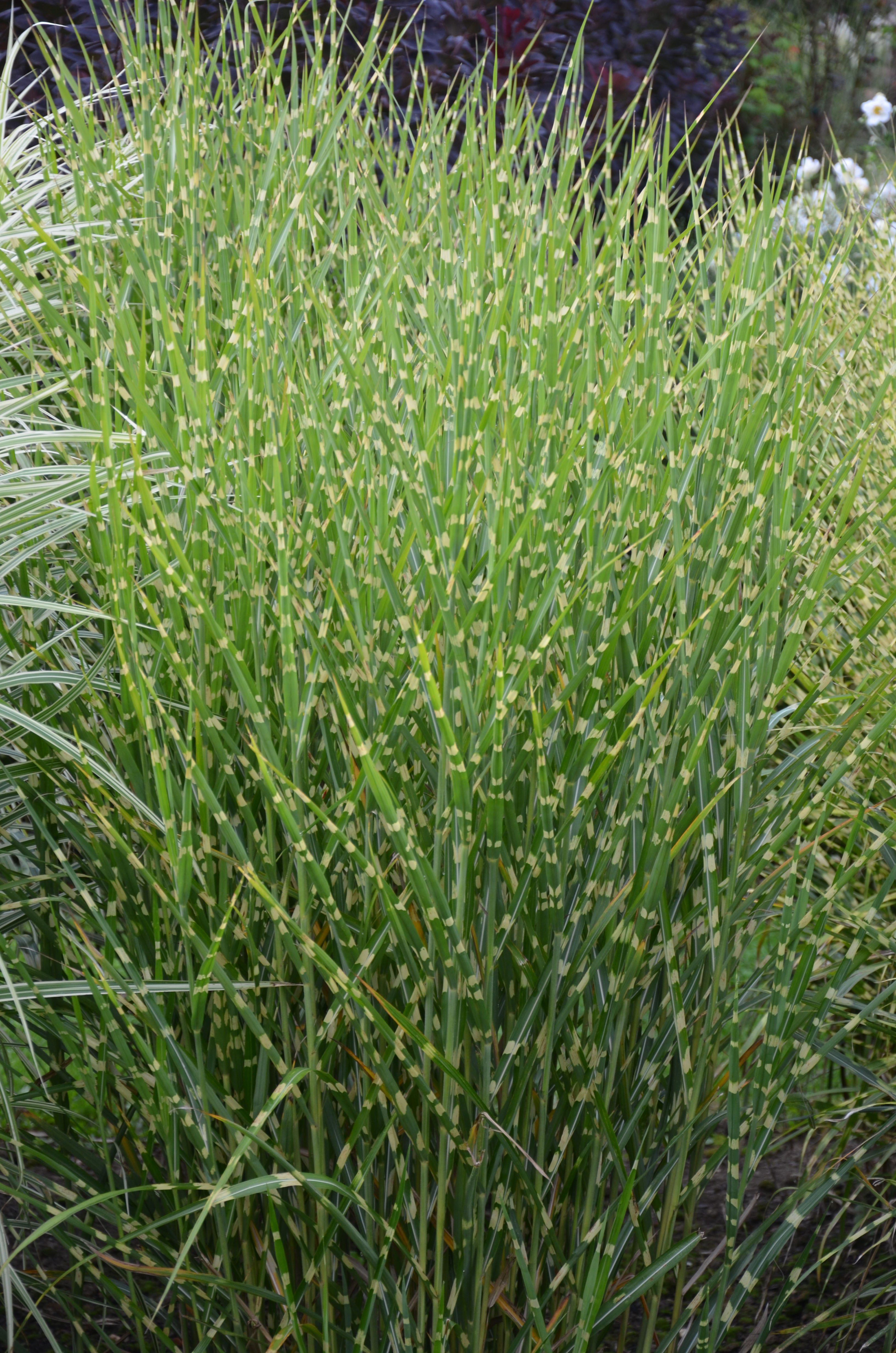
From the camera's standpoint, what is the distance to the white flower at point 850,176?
296cm

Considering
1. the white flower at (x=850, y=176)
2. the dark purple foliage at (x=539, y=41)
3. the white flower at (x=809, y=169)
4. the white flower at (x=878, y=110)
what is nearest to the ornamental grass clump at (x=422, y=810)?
the white flower at (x=850, y=176)

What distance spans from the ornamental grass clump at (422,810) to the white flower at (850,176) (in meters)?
1.60

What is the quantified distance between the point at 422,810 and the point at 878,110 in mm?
5458

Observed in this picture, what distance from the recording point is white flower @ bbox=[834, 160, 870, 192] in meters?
2.96

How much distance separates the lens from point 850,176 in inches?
137

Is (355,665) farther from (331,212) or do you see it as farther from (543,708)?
(331,212)

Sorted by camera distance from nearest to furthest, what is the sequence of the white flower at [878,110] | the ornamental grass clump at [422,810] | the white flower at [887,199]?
the ornamental grass clump at [422,810], the white flower at [887,199], the white flower at [878,110]

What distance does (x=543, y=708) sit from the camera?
4.41ft

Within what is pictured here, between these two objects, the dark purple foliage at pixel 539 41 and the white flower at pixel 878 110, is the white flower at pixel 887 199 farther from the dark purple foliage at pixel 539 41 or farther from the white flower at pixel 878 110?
the white flower at pixel 878 110

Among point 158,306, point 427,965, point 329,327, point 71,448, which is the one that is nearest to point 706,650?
point 427,965

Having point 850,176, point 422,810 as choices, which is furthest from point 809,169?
point 422,810

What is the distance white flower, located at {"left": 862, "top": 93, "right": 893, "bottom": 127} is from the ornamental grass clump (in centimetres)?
445

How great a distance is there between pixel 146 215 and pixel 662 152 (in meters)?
0.80

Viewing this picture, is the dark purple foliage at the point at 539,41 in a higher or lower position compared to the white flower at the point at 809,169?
higher
